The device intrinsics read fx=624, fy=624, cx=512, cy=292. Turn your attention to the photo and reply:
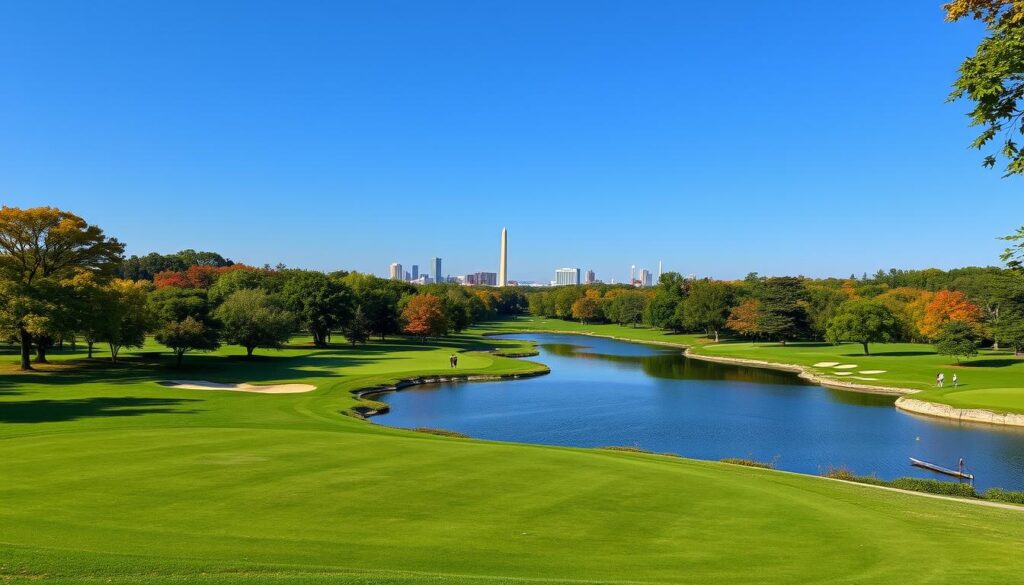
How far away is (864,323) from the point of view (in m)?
76.6

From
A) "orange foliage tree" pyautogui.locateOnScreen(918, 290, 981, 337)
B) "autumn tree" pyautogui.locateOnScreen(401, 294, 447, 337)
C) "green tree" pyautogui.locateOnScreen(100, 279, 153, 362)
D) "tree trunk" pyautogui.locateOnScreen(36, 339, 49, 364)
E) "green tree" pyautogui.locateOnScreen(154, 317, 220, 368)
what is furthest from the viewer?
"autumn tree" pyautogui.locateOnScreen(401, 294, 447, 337)

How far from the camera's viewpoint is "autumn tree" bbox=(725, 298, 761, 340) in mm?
101188

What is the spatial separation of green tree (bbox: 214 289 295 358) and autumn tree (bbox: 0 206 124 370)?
11175 mm

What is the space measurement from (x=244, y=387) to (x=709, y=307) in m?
87.0

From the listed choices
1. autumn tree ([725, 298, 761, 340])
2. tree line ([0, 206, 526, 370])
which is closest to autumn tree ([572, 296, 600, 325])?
autumn tree ([725, 298, 761, 340])

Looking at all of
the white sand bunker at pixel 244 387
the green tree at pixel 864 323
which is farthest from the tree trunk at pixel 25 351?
the green tree at pixel 864 323

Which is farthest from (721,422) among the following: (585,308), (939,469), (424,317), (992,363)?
(585,308)

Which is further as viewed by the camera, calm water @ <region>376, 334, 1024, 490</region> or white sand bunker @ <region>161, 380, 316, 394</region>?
white sand bunker @ <region>161, 380, 316, 394</region>

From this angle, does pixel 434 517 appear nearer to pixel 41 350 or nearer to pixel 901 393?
pixel 41 350

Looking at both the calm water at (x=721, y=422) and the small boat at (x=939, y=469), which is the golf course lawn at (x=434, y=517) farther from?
the small boat at (x=939, y=469)

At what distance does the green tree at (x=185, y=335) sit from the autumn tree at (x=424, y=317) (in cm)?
4106

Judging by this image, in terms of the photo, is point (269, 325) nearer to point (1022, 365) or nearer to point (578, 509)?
point (578, 509)

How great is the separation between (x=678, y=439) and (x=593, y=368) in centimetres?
3961

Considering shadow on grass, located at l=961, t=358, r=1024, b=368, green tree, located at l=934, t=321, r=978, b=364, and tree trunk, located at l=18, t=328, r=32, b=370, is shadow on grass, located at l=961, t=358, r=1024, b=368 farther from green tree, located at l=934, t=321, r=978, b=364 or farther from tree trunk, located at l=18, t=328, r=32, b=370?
tree trunk, located at l=18, t=328, r=32, b=370
